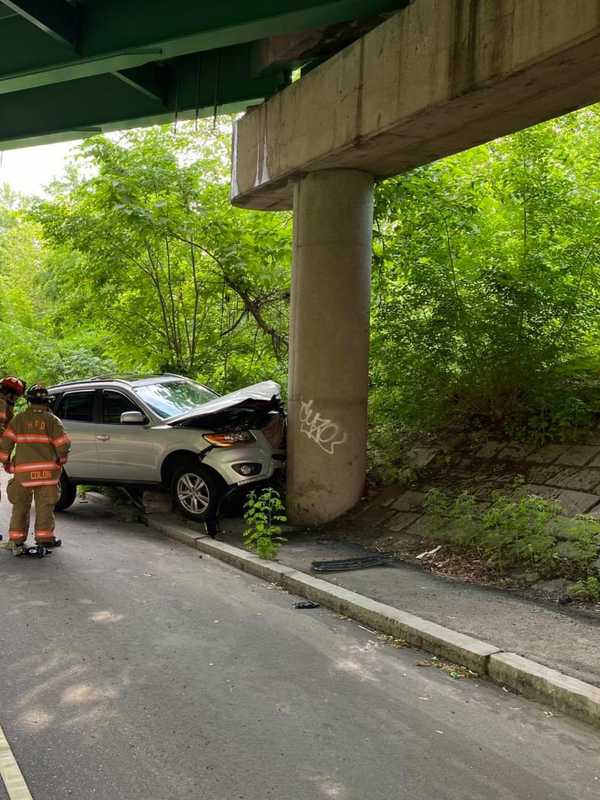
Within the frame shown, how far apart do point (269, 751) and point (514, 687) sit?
5.98 ft

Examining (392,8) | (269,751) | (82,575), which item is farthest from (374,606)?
(392,8)

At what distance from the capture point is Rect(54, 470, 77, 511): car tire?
11.6 meters

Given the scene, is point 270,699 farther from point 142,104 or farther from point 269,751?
point 142,104

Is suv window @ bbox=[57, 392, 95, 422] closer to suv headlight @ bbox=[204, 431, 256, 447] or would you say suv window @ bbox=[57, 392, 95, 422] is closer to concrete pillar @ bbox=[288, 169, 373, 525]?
suv headlight @ bbox=[204, 431, 256, 447]

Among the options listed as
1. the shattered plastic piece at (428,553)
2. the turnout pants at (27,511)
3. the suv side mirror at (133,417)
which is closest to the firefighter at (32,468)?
the turnout pants at (27,511)

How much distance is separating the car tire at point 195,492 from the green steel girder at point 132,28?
17.2ft

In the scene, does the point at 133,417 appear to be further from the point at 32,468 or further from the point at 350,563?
the point at 350,563

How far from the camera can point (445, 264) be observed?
10250 mm

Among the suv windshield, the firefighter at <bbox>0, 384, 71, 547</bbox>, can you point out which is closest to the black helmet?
the firefighter at <bbox>0, 384, 71, 547</bbox>

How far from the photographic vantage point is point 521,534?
7348mm

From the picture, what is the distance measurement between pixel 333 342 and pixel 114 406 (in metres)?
3.66

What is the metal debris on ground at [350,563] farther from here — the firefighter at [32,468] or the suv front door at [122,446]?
the suv front door at [122,446]

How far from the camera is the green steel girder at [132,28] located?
841cm

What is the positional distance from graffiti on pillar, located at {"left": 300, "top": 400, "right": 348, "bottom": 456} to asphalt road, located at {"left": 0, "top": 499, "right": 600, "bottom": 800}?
3140mm
